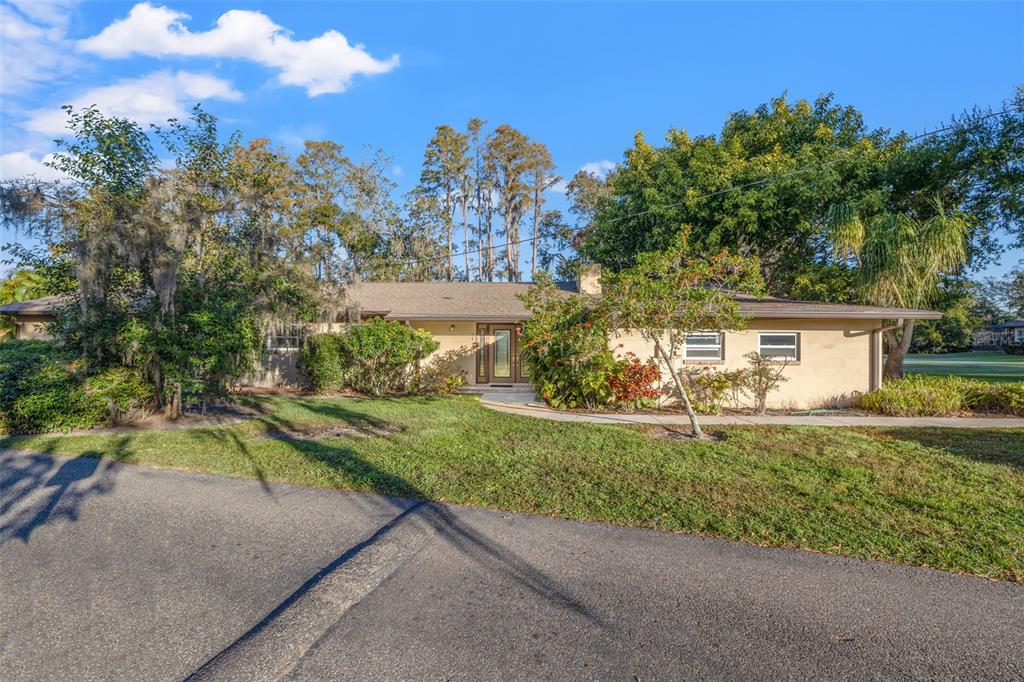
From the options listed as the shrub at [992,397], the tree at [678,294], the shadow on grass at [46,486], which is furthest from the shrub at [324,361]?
the shrub at [992,397]

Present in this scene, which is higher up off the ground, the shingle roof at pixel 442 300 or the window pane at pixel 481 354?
the shingle roof at pixel 442 300

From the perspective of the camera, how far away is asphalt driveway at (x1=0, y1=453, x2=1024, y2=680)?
2645mm

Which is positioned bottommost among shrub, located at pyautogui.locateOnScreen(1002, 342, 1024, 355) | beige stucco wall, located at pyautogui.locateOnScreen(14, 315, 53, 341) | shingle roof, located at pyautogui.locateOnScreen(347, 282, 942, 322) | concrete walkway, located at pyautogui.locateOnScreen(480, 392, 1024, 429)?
concrete walkway, located at pyautogui.locateOnScreen(480, 392, 1024, 429)

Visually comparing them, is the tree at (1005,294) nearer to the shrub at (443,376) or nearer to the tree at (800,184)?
the tree at (800,184)

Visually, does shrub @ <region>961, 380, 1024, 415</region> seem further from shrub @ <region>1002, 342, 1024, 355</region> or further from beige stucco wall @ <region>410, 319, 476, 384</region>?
shrub @ <region>1002, 342, 1024, 355</region>

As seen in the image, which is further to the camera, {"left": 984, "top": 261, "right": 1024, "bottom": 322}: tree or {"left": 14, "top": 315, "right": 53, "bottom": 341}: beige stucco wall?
{"left": 984, "top": 261, "right": 1024, "bottom": 322}: tree

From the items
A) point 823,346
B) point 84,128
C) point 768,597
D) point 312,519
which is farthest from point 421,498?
point 823,346

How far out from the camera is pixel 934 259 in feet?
40.1

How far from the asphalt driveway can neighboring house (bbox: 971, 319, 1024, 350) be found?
63.8 m

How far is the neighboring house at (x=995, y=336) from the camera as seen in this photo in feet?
168

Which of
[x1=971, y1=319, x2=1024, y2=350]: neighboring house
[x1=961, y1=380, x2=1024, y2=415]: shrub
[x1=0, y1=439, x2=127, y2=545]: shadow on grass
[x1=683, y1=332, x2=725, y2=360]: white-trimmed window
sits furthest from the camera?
[x1=971, y1=319, x2=1024, y2=350]: neighboring house

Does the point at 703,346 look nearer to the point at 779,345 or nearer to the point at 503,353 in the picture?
the point at 779,345

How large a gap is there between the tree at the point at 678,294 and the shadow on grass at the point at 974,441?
3.26m

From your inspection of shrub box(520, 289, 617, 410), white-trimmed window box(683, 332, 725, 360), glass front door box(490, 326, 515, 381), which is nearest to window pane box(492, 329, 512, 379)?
glass front door box(490, 326, 515, 381)
